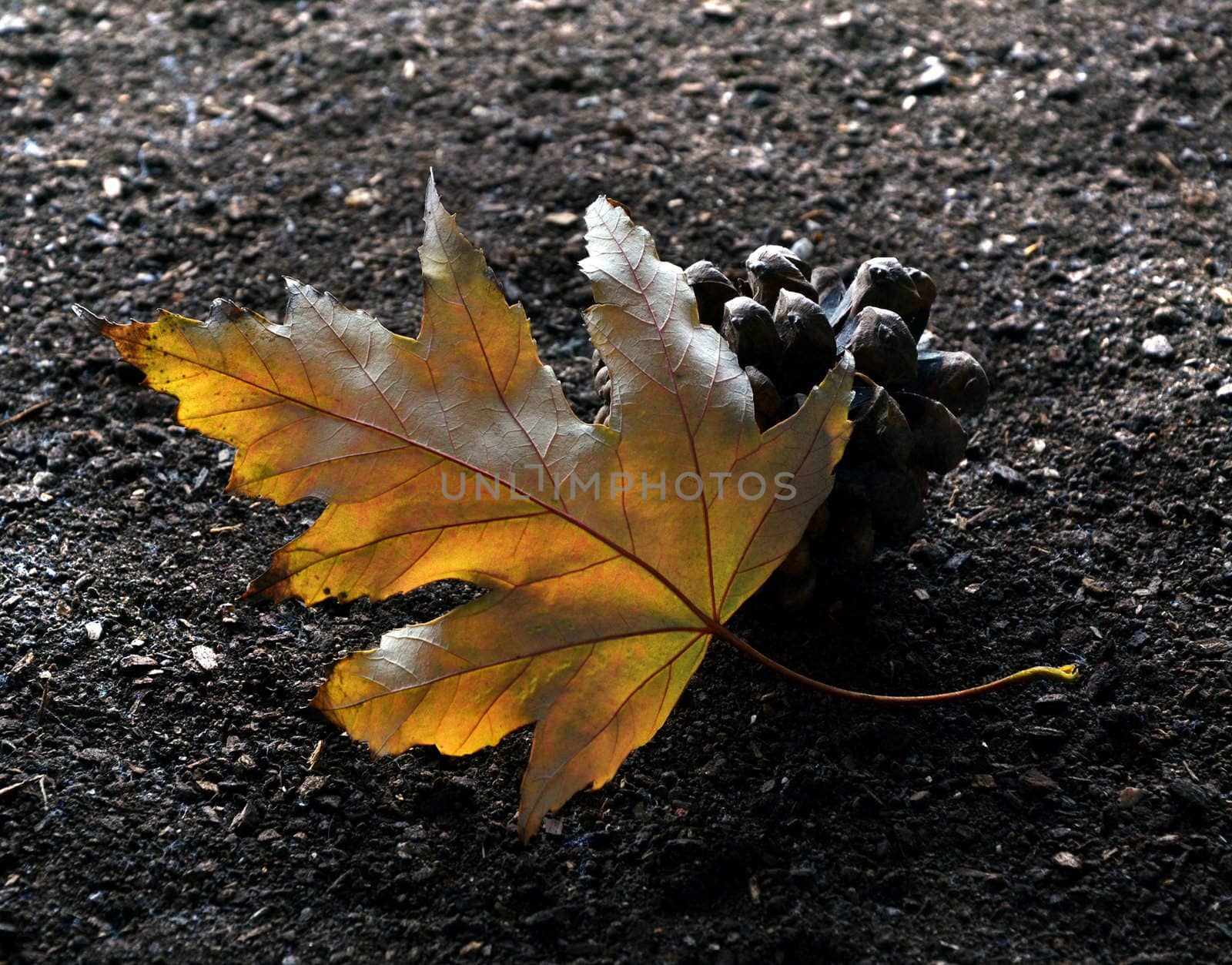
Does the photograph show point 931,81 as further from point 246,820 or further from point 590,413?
point 246,820

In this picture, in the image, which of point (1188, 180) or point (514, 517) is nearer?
point (514, 517)

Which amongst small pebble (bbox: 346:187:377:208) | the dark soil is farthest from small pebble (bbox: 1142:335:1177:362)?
small pebble (bbox: 346:187:377:208)

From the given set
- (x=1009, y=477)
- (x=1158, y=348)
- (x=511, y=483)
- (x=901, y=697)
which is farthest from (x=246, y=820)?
(x=1158, y=348)

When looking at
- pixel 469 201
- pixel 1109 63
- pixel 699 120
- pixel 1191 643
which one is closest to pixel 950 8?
pixel 1109 63

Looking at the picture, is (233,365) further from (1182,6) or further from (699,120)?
(1182,6)

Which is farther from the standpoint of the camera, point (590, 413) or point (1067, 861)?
point (590, 413)

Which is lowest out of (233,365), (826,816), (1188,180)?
(826,816)

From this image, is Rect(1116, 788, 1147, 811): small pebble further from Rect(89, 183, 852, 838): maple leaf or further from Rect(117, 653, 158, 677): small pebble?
Rect(117, 653, 158, 677): small pebble
